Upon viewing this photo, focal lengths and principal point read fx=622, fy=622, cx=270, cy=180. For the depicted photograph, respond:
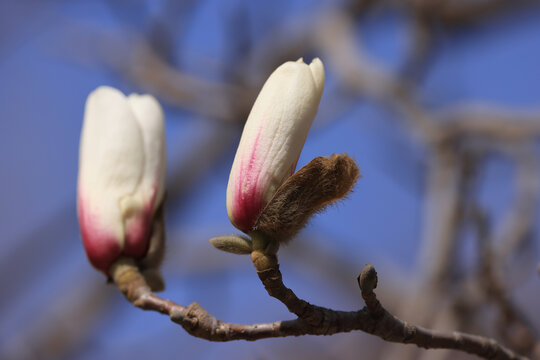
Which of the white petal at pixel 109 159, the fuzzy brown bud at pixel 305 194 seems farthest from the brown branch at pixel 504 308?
the white petal at pixel 109 159

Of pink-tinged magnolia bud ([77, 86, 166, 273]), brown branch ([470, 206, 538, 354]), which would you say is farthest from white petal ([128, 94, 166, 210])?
brown branch ([470, 206, 538, 354])

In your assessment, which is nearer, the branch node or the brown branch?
the branch node

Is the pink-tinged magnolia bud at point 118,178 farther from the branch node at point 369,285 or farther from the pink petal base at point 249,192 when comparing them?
the branch node at point 369,285

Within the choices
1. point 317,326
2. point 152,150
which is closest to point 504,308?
point 317,326

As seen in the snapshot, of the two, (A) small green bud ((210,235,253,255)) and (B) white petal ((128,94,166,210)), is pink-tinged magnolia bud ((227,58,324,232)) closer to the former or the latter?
(A) small green bud ((210,235,253,255))

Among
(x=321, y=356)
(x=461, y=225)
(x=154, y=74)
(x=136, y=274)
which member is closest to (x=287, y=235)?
(x=136, y=274)

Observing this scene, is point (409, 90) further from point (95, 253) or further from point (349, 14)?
point (95, 253)

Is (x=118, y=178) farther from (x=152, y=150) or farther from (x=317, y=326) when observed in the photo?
(x=317, y=326)
